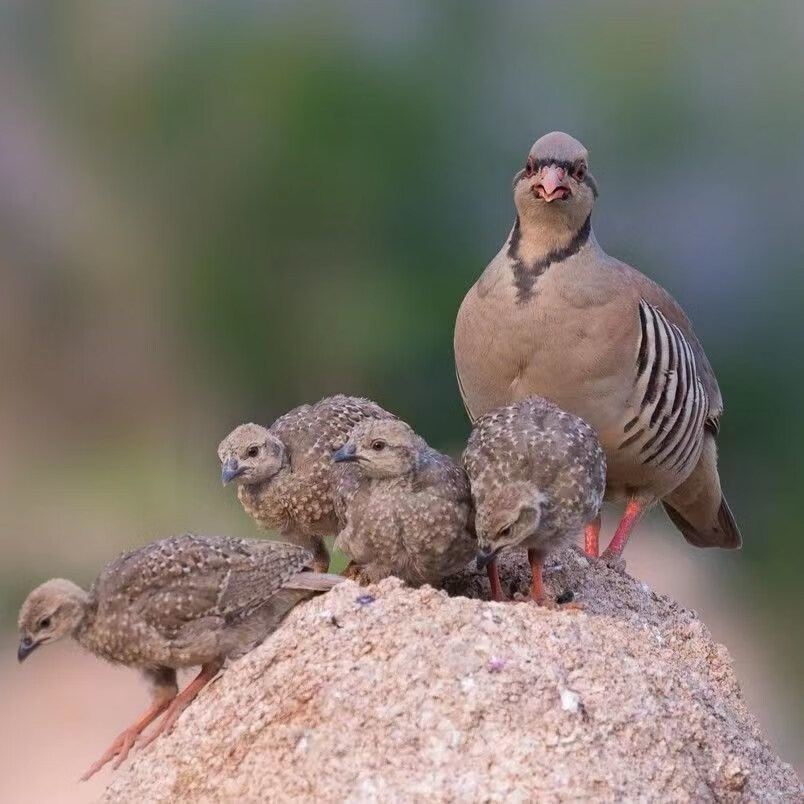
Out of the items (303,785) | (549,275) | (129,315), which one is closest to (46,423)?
(129,315)

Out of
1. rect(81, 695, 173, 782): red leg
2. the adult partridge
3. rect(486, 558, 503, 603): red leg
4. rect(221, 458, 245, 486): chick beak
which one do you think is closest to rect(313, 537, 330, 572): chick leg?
rect(221, 458, 245, 486): chick beak

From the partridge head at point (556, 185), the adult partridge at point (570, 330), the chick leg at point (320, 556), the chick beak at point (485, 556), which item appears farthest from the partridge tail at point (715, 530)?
the chick beak at point (485, 556)

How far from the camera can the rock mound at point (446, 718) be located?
10.0ft

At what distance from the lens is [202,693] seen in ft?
11.3

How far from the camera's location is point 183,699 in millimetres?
3445

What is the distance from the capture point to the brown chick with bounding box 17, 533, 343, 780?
3395mm

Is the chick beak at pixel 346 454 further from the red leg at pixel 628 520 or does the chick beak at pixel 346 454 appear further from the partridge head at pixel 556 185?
the red leg at pixel 628 520

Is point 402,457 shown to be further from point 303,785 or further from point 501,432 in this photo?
point 303,785

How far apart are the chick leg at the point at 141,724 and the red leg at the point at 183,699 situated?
0.04m

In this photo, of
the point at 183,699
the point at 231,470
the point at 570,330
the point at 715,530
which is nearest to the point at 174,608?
the point at 183,699

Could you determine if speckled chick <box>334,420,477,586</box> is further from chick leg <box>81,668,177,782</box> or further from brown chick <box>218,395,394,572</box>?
chick leg <box>81,668,177,782</box>

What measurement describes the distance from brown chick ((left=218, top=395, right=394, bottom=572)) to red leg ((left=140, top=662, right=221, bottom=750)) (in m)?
0.51

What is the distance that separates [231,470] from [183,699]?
2.03 feet

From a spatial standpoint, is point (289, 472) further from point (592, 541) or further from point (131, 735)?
point (592, 541)
